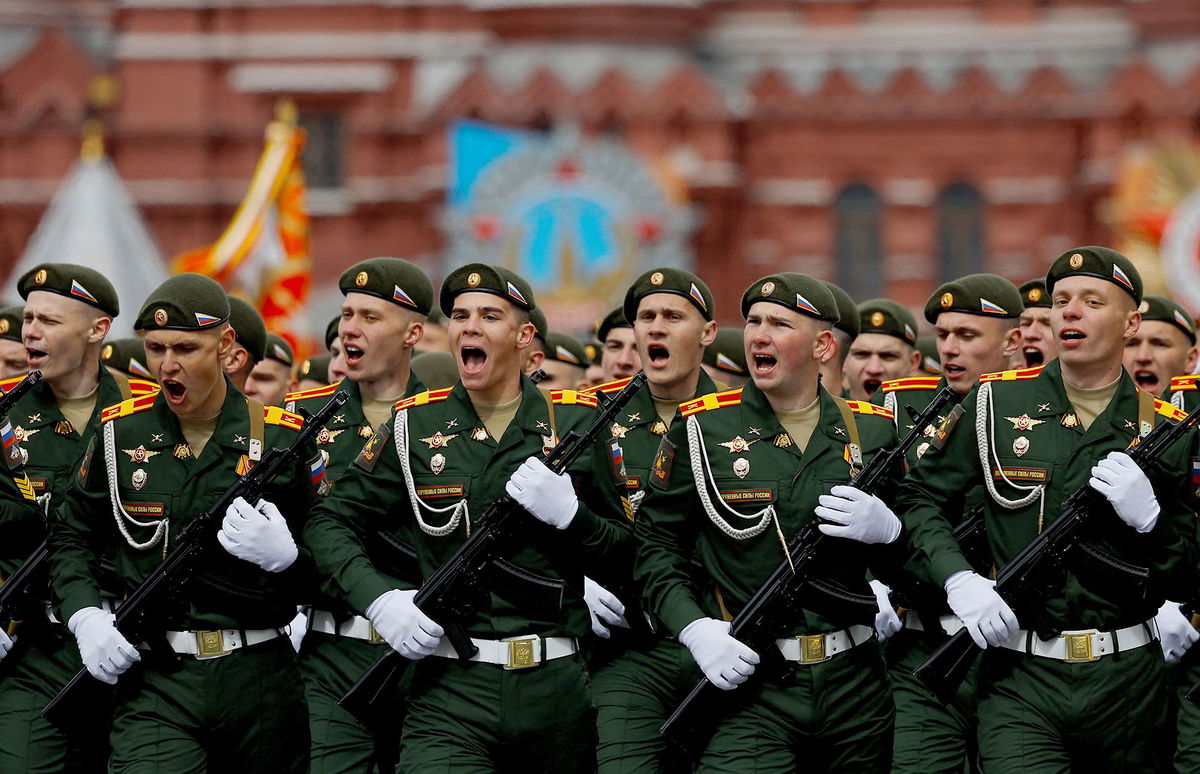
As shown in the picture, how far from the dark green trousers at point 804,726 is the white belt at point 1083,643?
50cm

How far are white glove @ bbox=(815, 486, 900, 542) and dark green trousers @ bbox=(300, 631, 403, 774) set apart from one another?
5.91 feet

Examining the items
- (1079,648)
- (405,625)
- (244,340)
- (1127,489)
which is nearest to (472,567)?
(405,625)

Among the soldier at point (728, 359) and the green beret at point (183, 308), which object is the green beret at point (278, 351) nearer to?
the soldier at point (728, 359)

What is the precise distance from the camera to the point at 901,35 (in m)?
27.3

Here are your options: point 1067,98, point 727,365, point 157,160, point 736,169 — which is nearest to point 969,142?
point 1067,98

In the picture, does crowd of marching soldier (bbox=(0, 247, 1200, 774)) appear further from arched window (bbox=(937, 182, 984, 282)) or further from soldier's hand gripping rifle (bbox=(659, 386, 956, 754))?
arched window (bbox=(937, 182, 984, 282))

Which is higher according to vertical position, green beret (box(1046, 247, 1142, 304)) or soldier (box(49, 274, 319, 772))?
green beret (box(1046, 247, 1142, 304))

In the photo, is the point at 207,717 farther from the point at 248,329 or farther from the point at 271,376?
the point at 271,376

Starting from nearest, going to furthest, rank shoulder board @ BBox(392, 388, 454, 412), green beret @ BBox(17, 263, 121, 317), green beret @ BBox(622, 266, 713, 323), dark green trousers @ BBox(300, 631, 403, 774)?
shoulder board @ BBox(392, 388, 454, 412), dark green trousers @ BBox(300, 631, 403, 774), green beret @ BBox(17, 263, 121, 317), green beret @ BBox(622, 266, 713, 323)

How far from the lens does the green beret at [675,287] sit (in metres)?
7.64

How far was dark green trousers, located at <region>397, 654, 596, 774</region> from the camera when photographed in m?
6.10

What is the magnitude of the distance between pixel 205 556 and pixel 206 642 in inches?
11.0

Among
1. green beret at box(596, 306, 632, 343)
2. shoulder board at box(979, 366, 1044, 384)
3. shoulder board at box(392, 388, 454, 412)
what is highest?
green beret at box(596, 306, 632, 343)

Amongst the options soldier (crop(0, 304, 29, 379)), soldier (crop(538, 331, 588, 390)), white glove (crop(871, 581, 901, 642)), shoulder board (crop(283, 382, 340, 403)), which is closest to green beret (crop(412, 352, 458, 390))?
shoulder board (crop(283, 382, 340, 403))
